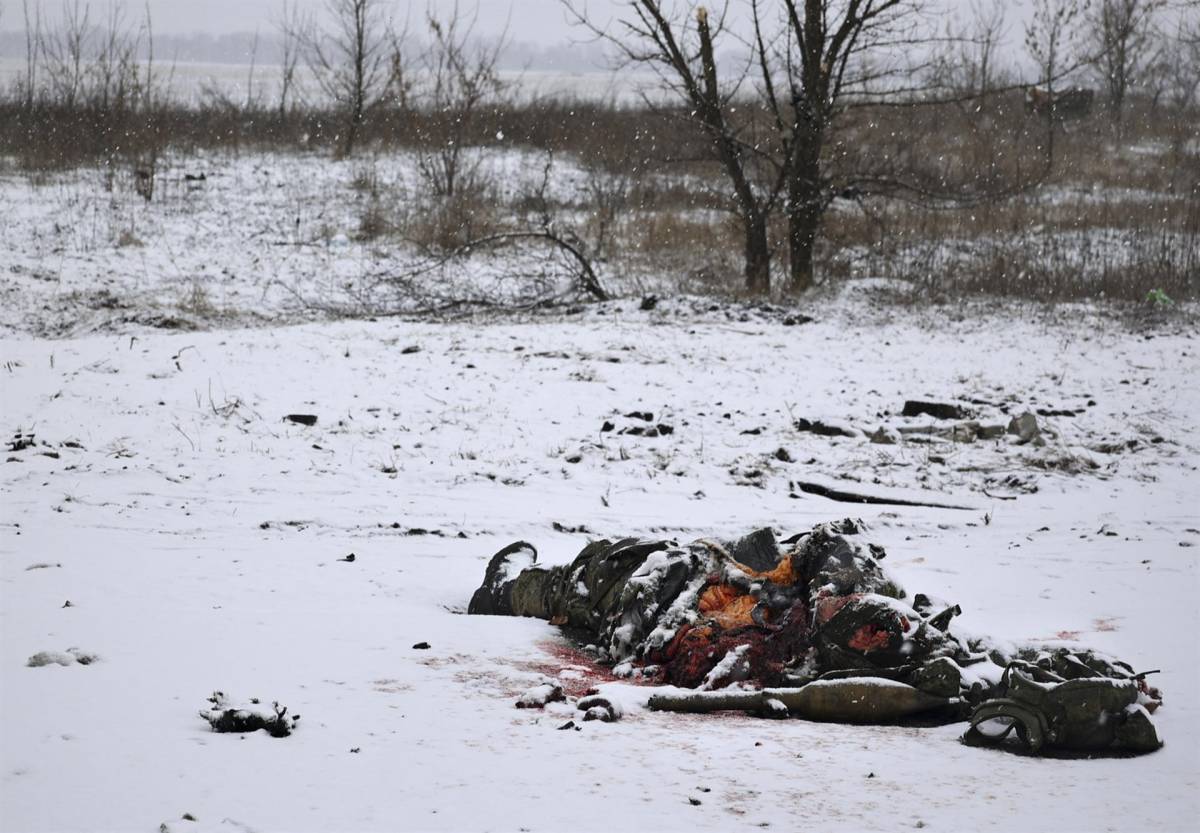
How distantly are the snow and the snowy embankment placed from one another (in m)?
0.02

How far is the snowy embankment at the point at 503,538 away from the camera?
262cm

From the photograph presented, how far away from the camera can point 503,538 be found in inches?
242

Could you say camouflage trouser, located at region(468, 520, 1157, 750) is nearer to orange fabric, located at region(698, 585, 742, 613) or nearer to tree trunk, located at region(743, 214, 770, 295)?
orange fabric, located at region(698, 585, 742, 613)

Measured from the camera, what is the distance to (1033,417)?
8.16m

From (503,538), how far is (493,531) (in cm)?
11

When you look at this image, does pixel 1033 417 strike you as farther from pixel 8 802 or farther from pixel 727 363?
pixel 8 802

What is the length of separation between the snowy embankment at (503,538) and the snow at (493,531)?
0.07 ft

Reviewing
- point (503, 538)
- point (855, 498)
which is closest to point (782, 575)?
point (503, 538)

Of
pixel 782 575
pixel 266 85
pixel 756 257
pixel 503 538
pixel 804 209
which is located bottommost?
pixel 503 538

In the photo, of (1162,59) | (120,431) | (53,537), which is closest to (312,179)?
(120,431)

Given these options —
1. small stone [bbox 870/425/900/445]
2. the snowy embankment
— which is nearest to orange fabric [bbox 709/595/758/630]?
the snowy embankment

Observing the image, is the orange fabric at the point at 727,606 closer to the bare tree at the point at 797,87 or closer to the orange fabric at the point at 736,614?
the orange fabric at the point at 736,614

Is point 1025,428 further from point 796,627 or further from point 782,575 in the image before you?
point 796,627

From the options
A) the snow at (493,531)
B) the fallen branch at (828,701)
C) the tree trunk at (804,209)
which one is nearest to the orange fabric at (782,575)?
the fallen branch at (828,701)
